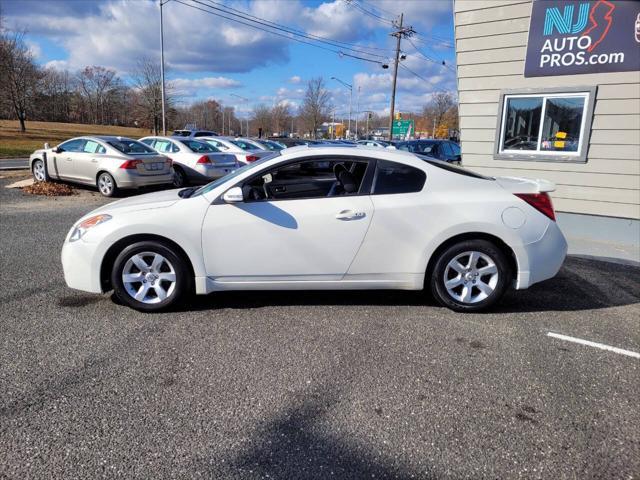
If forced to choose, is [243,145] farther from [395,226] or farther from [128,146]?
[395,226]

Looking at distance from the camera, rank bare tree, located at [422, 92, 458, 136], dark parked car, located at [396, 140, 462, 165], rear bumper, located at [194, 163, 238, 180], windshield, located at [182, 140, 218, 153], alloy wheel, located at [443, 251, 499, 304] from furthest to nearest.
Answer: bare tree, located at [422, 92, 458, 136] → dark parked car, located at [396, 140, 462, 165] → windshield, located at [182, 140, 218, 153] → rear bumper, located at [194, 163, 238, 180] → alloy wheel, located at [443, 251, 499, 304]

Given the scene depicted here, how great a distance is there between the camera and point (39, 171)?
12953 millimetres

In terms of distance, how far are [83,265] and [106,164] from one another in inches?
324

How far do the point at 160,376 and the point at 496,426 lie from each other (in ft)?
7.15

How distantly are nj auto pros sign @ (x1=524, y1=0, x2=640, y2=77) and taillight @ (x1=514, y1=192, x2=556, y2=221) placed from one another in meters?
4.66

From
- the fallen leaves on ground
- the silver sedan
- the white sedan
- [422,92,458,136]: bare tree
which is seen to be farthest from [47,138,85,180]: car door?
[422,92,458,136]: bare tree

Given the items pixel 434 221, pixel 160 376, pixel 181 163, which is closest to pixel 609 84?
pixel 434 221

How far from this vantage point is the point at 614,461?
2.41m

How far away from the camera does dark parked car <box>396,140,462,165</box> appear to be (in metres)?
→ 17.0

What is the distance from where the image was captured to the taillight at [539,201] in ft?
14.2

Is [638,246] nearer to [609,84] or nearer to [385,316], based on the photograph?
[609,84]

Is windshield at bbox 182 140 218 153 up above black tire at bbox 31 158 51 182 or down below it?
above

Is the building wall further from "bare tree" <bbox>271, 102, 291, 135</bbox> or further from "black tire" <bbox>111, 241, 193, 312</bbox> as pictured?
"bare tree" <bbox>271, 102, 291, 135</bbox>

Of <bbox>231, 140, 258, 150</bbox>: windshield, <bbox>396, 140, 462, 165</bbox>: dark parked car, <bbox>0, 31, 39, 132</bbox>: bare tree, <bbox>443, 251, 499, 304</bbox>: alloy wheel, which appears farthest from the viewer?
<bbox>0, 31, 39, 132</bbox>: bare tree
